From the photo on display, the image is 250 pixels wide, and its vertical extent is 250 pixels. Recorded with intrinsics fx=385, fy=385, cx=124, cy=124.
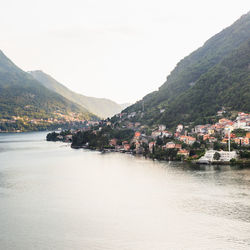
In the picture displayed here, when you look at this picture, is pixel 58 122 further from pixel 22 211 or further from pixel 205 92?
pixel 22 211

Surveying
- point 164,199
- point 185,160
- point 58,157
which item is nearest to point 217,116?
point 185,160

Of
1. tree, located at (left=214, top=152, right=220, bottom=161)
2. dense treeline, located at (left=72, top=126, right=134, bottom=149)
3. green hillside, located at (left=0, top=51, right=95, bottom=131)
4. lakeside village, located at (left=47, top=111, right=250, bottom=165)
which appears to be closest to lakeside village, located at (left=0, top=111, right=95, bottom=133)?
green hillside, located at (left=0, top=51, right=95, bottom=131)

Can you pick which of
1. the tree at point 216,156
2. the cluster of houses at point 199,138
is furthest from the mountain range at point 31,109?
the tree at point 216,156

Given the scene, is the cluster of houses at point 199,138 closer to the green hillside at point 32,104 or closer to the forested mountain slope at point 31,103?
the green hillside at point 32,104

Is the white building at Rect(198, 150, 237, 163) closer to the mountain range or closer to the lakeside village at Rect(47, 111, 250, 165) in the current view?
the lakeside village at Rect(47, 111, 250, 165)

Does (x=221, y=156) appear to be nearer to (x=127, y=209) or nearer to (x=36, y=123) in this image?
(x=127, y=209)
